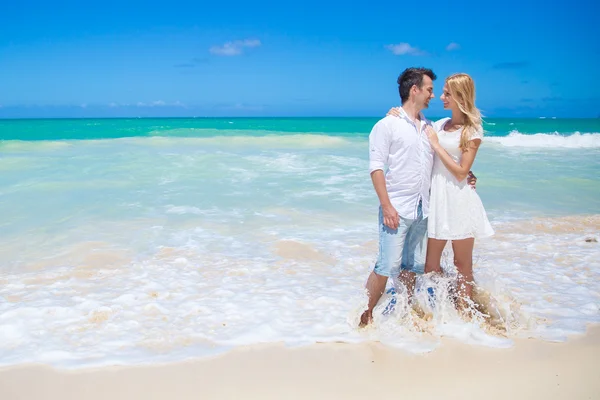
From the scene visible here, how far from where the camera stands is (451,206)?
3.68 m

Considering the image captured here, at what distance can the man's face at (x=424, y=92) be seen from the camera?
3543mm

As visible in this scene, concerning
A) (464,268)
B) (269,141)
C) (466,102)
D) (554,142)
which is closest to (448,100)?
(466,102)

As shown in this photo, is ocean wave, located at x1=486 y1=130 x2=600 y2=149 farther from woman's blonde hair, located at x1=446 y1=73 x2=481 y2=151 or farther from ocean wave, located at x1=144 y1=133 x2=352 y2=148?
woman's blonde hair, located at x1=446 y1=73 x2=481 y2=151

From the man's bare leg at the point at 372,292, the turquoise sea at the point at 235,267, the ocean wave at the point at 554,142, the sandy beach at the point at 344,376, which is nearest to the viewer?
the sandy beach at the point at 344,376

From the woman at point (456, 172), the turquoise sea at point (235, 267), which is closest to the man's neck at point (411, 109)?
the woman at point (456, 172)

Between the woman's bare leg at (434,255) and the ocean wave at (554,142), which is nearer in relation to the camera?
the woman's bare leg at (434,255)

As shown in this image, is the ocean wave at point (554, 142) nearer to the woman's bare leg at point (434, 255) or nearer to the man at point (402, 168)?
the woman's bare leg at point (434, 255)

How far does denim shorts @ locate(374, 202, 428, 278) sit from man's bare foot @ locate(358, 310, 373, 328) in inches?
15.8

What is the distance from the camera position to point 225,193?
10.7 meters

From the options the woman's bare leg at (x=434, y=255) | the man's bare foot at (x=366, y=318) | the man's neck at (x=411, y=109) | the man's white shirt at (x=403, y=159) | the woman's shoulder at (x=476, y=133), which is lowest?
the man's bare foot at (x=366, y=318)

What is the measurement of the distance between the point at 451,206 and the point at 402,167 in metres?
0.50

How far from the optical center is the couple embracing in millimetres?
3525

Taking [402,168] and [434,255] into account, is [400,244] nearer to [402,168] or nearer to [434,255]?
[434,255]

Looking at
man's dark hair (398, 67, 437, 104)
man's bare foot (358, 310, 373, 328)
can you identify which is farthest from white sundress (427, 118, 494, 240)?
man's bare foot (358, 310, 373, 328)
